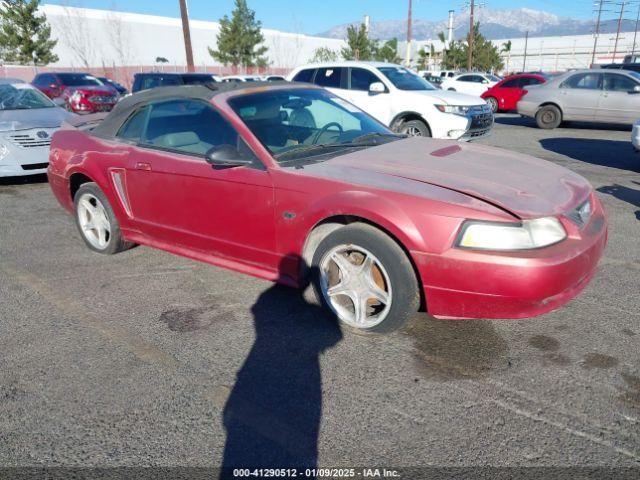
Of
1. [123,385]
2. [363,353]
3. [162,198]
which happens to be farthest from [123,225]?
[363,353]

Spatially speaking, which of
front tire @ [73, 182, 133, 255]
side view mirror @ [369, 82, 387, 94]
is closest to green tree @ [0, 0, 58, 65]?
side view mirror @ [369, 82, 387, 94]

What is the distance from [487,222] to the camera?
8.79 ft

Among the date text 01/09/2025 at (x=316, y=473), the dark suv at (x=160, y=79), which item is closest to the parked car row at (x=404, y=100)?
the dark suv at (x=160, y=79)

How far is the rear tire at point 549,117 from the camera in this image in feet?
43.5

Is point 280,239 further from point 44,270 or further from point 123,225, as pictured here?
point 44,270

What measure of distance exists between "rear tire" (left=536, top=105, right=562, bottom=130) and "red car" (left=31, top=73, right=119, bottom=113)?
13.6 meters

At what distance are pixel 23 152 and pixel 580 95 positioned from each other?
12.2m

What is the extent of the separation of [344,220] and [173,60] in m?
55.6

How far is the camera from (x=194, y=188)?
372 centimetres

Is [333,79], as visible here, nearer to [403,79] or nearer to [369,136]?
[403,79]

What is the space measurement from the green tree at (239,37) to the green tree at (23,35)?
1379 cm

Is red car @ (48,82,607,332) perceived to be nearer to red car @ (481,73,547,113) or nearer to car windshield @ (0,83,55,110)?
car windshield @ (0,83,55,110)

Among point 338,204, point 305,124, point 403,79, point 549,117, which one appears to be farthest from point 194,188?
point 549,117

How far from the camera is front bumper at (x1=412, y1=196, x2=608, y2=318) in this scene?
2627 mm
